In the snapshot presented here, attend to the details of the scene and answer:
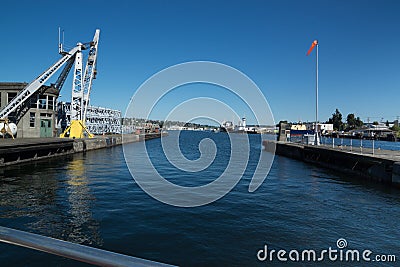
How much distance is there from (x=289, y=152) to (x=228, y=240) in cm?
3305

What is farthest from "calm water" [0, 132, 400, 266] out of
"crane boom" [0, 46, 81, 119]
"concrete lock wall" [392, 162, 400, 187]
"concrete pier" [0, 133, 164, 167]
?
"crane boom" [0, 46, 81, 119]

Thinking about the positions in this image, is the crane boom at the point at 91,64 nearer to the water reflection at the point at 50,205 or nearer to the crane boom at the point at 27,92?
the crane boom at the point at 27,92

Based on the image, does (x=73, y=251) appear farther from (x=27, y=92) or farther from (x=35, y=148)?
(x=27, y=92)

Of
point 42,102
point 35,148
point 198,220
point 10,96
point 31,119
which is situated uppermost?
point 10,96

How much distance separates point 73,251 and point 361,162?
2253 centimetres

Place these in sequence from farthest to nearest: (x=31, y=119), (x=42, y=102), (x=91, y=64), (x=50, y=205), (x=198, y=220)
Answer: (x=91, y=64) → (x=42, y=102) → (x=31, y=119) → (x=50, y=205) → (x=198, y=220)

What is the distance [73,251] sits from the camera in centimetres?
160

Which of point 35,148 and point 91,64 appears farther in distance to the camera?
point 91,64

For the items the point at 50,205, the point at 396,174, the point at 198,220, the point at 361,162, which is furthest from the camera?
the point at 361,162

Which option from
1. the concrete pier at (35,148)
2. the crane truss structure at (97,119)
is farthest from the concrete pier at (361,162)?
the crane truss structure at (97,119)

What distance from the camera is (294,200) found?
43.2ft

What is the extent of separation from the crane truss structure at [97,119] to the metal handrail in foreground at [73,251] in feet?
171

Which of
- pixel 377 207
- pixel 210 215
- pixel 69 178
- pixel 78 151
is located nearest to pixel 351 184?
pixel 377 207

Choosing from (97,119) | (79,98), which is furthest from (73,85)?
(97,119)
